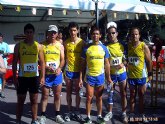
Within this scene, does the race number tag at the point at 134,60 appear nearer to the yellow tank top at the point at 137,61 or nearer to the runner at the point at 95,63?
the yellow tank top at the point at 137,61

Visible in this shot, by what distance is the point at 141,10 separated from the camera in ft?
33.1

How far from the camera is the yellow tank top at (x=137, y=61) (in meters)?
6.59

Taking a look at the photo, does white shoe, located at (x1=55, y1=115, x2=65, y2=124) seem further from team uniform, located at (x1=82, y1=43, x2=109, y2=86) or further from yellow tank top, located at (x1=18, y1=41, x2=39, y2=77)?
yellow tank top, located at (x1=18, y1=41, x2=39, y2=77)

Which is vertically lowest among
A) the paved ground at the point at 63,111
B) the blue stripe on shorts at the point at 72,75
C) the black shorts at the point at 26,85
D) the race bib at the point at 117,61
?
the paved ground at the point at 63,111

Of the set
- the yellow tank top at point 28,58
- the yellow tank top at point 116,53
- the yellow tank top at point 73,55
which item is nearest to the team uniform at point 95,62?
the yellow tank top at point 116,53

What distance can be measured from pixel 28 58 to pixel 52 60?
56 cm

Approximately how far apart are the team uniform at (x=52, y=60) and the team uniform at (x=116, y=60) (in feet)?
3.51

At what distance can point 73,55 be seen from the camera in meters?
6.86

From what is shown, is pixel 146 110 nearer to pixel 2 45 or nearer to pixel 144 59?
pixel 144 59

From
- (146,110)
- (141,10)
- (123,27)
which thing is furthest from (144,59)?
(123,27)

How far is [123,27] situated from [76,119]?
25890 mm

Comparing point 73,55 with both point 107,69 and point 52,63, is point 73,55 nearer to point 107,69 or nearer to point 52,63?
point 52,63

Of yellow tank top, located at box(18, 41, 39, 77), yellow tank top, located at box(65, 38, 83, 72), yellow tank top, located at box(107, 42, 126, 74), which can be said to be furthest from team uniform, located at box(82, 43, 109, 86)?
yellow tank top, located at box(18, 41, 39, 77)

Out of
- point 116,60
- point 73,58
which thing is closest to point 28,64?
point 73,58
